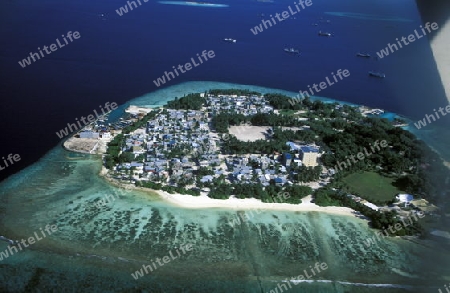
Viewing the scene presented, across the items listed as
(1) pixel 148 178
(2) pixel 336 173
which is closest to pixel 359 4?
(1) pixel 148 178

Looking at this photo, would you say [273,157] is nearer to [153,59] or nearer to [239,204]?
[239,204]

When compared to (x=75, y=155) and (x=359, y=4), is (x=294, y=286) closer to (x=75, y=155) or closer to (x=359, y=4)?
(x=359, y=4)

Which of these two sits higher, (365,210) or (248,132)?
(248,132)

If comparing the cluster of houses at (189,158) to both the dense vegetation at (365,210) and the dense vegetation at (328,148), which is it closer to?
the dense vegetation at (328,148)

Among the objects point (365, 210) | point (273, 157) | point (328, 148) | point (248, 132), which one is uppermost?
point (248, 132)

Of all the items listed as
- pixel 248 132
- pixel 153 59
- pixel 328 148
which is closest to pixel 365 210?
pixel 328 148

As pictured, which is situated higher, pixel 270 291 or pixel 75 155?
pixel 75 155

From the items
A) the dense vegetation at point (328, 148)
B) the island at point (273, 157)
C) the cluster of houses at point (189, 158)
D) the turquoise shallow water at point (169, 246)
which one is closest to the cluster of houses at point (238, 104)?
the island at point (273, 157)
